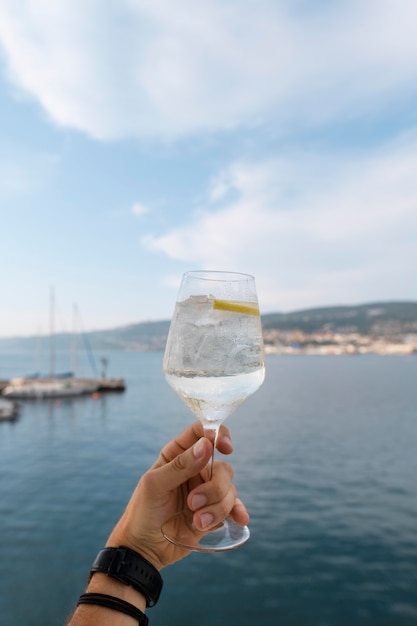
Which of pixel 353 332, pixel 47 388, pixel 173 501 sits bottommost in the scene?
pixel 47 388

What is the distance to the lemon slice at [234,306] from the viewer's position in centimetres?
142

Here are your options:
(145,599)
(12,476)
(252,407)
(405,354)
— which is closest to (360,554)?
(145,599)

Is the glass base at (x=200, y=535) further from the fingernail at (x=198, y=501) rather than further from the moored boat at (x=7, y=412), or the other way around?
the moored boat at (x=7, y=412)

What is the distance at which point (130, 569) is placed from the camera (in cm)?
145

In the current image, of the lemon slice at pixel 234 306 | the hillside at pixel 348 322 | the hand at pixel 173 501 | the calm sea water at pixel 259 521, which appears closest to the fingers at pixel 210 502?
the hand at pixel 173 501

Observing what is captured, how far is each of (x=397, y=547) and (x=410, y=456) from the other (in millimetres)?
11289

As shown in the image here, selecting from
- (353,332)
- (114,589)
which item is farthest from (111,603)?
(353,332)

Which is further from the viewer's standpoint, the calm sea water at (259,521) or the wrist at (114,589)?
the calm sea water at (259,521)

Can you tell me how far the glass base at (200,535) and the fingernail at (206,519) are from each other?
0.11m

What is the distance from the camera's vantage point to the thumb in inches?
53.2

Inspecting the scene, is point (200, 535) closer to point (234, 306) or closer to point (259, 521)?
point (234, 306)

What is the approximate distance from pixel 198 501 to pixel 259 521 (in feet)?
50.8

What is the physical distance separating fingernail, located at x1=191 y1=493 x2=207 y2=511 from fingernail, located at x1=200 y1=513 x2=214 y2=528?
0.10 feet

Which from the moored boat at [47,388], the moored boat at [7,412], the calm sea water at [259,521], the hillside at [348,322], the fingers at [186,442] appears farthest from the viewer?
the hillside at [348,322]
